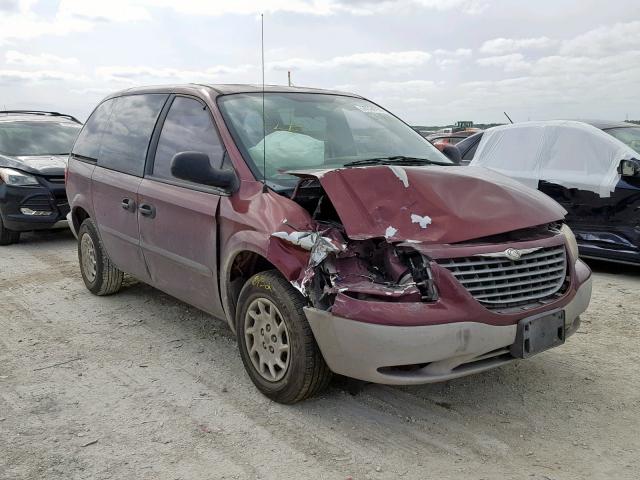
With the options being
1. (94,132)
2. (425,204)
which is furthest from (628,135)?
(94,132)

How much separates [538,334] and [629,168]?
11.4ft

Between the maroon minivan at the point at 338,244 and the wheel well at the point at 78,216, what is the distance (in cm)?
141

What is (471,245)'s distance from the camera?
293cm

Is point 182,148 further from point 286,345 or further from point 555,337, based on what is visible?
point 555,337

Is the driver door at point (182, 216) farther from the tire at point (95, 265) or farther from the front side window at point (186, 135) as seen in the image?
the tire at point (95, 265)

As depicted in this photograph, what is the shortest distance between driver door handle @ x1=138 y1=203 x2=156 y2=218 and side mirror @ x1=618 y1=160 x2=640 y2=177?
172 inches

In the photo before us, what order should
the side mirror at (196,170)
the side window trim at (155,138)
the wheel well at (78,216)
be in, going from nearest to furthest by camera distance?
the side mirror at (196,170) < the side window trim at (155,138) < the wheel well at (78,216)

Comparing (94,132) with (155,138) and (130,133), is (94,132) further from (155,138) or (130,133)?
(155,138)

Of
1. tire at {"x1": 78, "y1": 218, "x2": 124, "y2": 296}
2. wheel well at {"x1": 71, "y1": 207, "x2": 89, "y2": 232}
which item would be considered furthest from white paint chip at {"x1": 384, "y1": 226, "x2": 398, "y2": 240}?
wheel well at {"x1": 71, "y1": 207, "x2": 89, "y2": 232}

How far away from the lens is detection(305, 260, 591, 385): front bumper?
2783 millimetres

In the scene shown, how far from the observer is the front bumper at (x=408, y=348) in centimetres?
278

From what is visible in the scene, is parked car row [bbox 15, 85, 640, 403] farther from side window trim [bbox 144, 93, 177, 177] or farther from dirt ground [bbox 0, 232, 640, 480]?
dirt ground [bbox 0, 232, 640, 480]

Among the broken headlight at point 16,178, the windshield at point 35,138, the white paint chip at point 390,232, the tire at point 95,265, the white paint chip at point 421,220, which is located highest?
the windshield at point 35,138

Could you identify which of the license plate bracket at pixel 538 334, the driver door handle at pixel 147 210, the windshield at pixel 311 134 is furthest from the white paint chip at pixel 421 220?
the driver door handle at pixel 147 210
